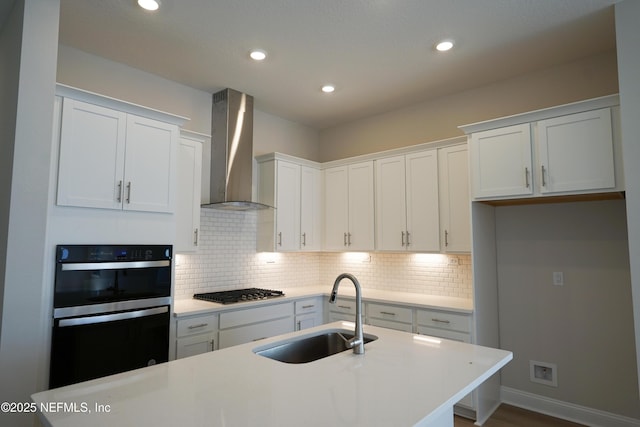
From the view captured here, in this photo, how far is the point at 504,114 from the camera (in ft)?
12.1

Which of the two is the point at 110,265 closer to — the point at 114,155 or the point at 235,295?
the point at 114,155

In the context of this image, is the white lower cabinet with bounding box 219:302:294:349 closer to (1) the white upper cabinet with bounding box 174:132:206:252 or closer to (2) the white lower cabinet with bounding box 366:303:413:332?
(1) the white upper cabinet with bounding box 174:132:206:252

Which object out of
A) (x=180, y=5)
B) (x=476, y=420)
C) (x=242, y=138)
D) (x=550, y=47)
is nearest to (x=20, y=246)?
(x=180, y=5)

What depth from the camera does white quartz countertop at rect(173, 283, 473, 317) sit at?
10.6 ft

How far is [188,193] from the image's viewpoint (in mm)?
3414

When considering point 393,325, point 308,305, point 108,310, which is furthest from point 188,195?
point 393,325

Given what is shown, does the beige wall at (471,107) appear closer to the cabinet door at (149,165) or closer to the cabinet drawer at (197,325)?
the cabinet door at (149,165)

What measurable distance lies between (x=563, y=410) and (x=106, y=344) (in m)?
3.64

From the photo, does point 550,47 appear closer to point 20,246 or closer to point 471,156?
point 471,156

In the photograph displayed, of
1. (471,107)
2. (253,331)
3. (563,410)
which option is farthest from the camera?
(471,107)

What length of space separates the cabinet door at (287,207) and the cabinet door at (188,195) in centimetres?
103

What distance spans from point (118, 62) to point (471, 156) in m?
3.20

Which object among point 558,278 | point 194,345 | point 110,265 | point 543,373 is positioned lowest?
point 543,373

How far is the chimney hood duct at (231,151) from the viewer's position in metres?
3.90
